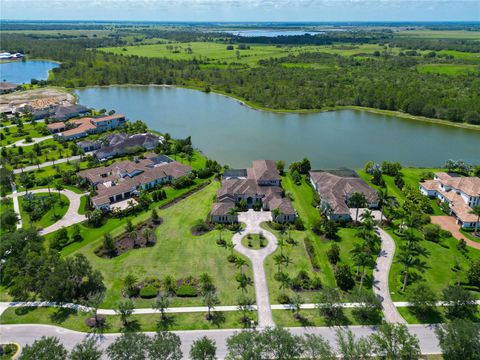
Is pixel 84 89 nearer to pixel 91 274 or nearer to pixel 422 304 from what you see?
pixel 91 274

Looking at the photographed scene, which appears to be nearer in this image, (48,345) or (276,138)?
(48,345)

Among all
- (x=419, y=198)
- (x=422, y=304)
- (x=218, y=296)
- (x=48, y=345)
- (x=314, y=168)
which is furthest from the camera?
(x=314, y=168)

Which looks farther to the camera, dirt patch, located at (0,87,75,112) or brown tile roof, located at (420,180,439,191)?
dirt patch, located at (0,87,75,112)

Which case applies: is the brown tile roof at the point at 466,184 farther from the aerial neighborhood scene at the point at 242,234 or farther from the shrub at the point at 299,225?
the shrub at the point at 299,225

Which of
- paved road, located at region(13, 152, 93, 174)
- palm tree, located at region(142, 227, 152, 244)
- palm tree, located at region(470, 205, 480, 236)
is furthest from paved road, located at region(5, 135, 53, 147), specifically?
palm tree, located at region(470, 205, 480, 236)

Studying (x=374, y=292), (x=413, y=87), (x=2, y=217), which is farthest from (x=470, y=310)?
(x=413, y=87)

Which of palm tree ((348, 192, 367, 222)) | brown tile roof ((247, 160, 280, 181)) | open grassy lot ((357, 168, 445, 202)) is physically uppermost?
palm tree ((348, 192, 367, 222))

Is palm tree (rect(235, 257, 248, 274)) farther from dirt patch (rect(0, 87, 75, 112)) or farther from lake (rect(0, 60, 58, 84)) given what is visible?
lake (rect(0, 60, 58, 84))

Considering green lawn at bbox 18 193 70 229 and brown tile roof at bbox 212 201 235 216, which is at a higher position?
brown tile roof at bbox 212 201 235 216
